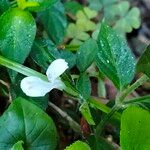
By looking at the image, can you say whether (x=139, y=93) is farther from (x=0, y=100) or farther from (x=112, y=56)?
(x=112, y=56)

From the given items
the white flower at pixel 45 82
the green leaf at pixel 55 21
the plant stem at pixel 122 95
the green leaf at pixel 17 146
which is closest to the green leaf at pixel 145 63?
the plant stem at pixel 122 95

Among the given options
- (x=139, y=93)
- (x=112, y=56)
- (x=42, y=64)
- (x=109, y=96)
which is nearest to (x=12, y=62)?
(x=42, y=64)

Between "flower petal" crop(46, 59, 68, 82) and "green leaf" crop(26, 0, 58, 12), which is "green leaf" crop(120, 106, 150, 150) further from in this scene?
"green leaf" crop(26, 0, 58, 12)

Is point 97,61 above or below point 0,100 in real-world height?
above

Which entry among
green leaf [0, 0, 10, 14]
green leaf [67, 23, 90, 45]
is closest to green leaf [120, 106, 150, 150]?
green leaf [0, 0, 10, 14]

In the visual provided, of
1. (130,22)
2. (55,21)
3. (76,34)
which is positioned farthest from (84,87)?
(130,22)

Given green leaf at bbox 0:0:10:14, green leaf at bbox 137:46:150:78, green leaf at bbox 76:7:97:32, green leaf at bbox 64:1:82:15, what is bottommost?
green leaf at bbox 76:7:97:32
